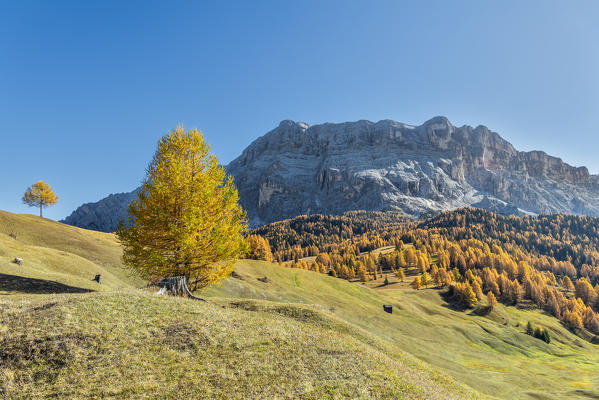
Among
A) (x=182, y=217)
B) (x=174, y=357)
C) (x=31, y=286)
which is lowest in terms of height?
(x=174, y=357)

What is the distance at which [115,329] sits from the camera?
16.1 m

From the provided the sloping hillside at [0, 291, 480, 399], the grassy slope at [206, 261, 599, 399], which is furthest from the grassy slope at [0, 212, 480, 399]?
the grassy slope at [206, 261, 599, 399]

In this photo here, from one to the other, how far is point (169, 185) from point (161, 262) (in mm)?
7671

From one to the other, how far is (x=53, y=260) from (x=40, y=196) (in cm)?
8445

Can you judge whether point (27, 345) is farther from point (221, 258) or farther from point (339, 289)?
point (339, 289)


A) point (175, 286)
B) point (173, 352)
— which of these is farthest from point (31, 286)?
point (173, 352)

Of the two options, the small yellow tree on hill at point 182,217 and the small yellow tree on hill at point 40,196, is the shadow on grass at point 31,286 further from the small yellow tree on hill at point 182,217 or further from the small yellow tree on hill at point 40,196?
the small yellow tree on hill at point 40,196

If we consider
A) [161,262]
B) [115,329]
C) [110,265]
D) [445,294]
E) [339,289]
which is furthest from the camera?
[445,294]

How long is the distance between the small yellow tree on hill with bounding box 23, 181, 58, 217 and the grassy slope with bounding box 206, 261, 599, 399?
269ft

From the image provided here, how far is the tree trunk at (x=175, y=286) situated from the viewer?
27.8 meters

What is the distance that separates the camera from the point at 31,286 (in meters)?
29.3

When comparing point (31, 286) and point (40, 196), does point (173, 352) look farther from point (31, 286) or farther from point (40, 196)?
point (40, 196)

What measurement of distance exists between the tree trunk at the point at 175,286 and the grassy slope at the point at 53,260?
1154 centimetres

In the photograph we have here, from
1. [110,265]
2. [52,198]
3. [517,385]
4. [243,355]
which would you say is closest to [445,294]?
[517,385]
